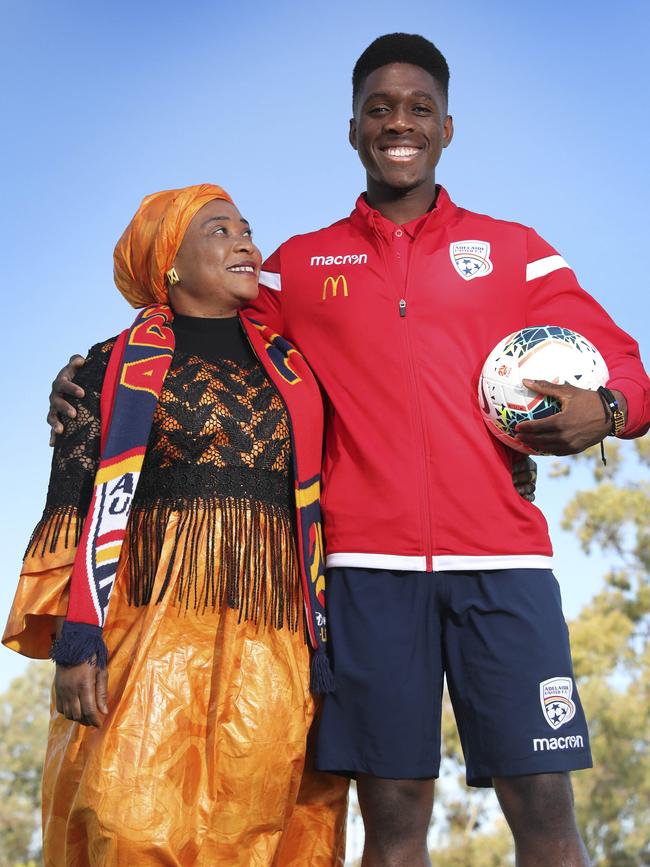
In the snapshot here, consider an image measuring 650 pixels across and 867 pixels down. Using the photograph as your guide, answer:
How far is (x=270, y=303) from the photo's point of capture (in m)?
4.45

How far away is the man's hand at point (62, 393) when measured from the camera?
3941 mm

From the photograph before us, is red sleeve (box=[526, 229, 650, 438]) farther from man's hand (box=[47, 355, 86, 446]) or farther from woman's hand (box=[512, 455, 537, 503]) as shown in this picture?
man's hand (box=[47, 355, 86, 446])

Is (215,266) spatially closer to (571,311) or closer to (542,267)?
(542,267)

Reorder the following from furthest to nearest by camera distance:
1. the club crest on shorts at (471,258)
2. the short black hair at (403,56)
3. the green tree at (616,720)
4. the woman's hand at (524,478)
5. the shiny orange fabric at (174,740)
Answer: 1. the green tree at (616,720)
2. the short black hair at (403,56)
3. the club crest on shorts at (471,258)
4. the woman's hand at (524,478)
5. the shiny orange fabric at (174,740)

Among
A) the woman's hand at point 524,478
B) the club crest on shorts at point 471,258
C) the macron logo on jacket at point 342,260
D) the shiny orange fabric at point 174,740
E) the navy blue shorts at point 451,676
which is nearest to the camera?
the shiny orange fabric at point 174,740

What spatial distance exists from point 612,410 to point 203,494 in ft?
4.66

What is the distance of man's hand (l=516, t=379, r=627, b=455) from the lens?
12.3ft

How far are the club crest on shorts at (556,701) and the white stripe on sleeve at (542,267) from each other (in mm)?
1486

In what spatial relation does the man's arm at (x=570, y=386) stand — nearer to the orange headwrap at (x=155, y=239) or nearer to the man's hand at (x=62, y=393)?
the orange headwrap at (x=155, y=239)

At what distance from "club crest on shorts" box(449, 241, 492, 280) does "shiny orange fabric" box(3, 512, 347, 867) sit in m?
1.38

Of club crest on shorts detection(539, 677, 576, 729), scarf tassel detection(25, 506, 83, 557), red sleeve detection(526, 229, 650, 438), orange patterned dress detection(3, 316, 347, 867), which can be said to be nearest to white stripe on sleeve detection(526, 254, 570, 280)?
red sleeve detection(526, 229, 650, 438)

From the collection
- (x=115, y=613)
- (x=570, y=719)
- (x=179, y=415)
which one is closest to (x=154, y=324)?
(x=179, y=415)

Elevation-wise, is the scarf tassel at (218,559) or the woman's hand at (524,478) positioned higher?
the woman's hand at (524,478)

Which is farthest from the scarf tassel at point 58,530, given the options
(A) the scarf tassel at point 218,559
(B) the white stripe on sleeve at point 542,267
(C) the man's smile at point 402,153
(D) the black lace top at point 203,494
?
(B) the white stripe on sleeve at point 542,267
